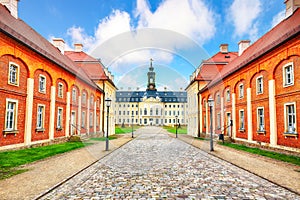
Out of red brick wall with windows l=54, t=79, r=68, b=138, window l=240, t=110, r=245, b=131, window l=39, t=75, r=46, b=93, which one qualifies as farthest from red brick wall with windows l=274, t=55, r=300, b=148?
red brick wall with windows l=54, t=79, r=68, b=138

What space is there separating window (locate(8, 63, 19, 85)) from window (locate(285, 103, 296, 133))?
1506cm

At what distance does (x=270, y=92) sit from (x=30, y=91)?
14723mm

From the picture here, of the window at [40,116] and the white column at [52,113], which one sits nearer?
the window at [40,116]

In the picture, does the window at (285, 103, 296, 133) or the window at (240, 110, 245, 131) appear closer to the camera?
the window at (285, 103, 296, 133)

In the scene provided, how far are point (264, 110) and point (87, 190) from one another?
41.1 feet

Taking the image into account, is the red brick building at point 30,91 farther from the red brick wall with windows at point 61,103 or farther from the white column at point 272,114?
the white column at point 272,114

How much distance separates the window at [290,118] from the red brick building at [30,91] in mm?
14900

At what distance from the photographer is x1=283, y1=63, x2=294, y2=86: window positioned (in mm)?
11848

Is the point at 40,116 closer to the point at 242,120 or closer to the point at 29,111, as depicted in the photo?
the point at 29,111

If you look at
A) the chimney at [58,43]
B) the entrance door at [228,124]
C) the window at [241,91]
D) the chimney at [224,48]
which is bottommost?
the entrance door at [228,124]

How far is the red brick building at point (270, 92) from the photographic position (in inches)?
453

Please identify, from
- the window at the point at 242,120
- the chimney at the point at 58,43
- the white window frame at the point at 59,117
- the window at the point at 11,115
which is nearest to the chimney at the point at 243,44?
the window at the point at 242,120

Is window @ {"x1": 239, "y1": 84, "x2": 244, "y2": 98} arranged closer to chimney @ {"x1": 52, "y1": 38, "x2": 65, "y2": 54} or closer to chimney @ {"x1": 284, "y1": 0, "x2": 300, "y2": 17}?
chimney @ {"x1": 284, "y1": 0, "x2": 300, "y2": 17}

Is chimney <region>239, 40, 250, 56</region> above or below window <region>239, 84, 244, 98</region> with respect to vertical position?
above
